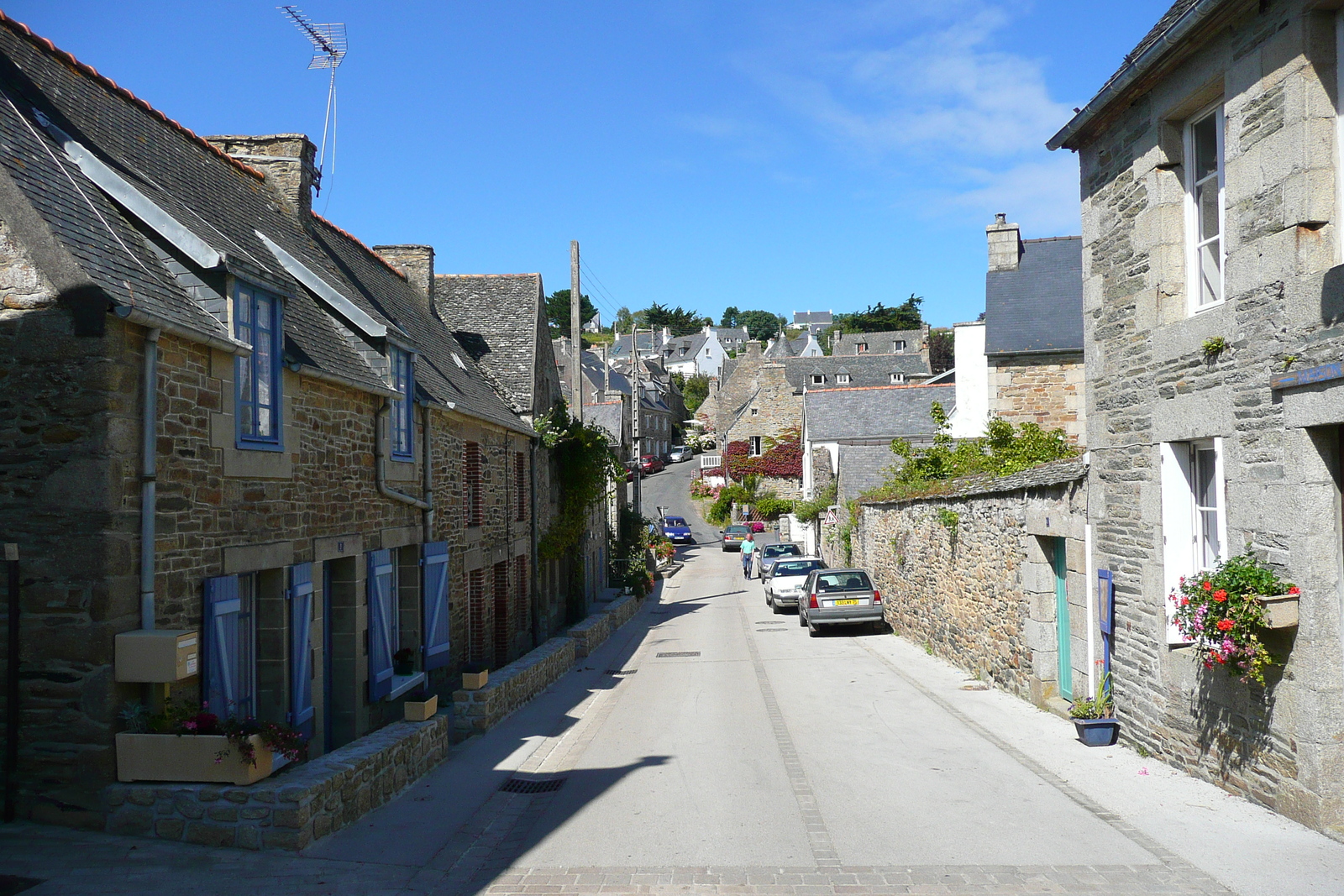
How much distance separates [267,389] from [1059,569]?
884 centimetres

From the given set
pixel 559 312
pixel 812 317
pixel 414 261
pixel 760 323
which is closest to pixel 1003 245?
pixel 414 261

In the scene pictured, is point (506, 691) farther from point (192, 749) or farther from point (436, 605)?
point (192, 749)

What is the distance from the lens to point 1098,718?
9289 millimetres

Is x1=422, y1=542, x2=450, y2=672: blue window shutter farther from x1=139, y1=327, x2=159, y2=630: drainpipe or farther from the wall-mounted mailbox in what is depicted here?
the wall-mounted mailbox

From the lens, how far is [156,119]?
11.5 m

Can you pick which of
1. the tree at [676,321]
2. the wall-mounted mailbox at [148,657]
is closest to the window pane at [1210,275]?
the wall-mounted mailbox at [148,657]

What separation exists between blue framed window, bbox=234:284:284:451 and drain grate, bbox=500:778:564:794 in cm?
372

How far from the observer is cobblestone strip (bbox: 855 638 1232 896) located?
5855 millimetres

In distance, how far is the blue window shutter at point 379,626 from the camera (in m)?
10.6

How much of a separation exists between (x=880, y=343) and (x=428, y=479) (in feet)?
259

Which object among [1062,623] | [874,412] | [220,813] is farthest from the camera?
[874,412]

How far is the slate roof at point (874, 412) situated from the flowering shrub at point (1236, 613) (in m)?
30.2

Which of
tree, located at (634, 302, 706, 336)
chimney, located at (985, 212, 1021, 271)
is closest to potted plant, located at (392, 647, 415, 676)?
chimney, located at (985, 212, 1021, 271)

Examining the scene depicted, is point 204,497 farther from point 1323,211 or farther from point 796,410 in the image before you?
point 796,410
